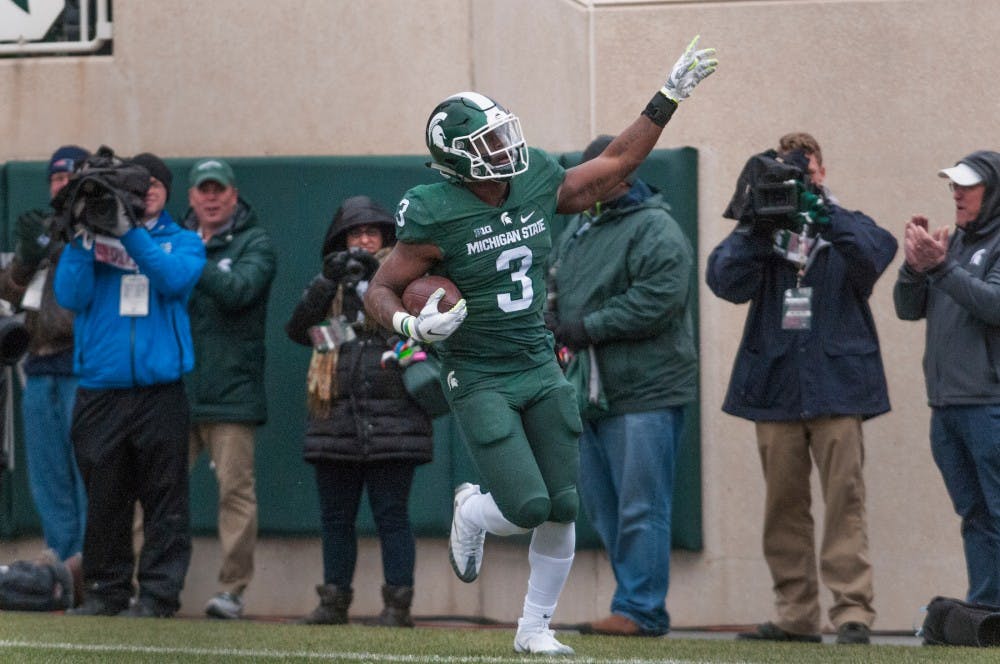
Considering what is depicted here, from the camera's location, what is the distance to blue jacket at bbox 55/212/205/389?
868 centimetres

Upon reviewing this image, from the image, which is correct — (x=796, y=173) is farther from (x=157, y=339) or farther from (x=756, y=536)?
(x=157, y=339)

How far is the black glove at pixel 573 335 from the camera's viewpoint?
816 centimetres

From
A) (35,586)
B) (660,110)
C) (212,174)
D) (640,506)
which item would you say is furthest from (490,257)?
(35,586)

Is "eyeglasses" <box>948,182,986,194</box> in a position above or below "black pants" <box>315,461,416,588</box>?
above

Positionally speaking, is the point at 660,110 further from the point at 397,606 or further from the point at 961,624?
the point at 397,606

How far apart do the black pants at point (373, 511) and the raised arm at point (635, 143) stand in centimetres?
208

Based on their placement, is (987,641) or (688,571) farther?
(688,571)

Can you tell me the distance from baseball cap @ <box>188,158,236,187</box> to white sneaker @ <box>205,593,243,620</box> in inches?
81.1

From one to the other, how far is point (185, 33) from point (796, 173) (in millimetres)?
3710

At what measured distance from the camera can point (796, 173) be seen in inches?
308

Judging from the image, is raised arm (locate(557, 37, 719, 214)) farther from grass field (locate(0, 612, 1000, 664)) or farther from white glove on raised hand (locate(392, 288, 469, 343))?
grass field (locate(0, 612, 1000, 664))

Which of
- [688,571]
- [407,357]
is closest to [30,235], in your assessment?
[407,357]

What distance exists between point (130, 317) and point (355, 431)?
126cm

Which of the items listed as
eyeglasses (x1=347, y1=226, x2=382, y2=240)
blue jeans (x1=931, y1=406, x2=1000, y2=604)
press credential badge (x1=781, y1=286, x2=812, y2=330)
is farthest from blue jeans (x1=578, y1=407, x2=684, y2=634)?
eyeglasses (x1=347, y1=226, x2=382, y2=240)
